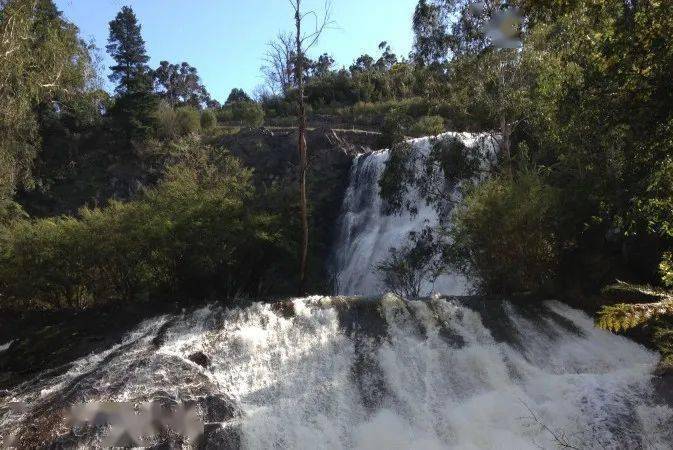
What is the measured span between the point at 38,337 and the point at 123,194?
809 inches

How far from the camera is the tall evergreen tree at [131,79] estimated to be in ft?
104

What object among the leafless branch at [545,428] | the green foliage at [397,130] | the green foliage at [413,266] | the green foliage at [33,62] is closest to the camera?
the leafless branch at [545,428]

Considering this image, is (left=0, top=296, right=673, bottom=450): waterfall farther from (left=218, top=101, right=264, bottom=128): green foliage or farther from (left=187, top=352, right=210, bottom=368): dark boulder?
(left=218, top=101, right=264, bottom=128): green foliage

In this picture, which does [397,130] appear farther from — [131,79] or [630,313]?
[131,79]

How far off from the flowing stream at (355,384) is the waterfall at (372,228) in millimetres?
5422

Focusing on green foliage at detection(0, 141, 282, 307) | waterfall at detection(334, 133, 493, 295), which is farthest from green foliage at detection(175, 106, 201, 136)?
green foliage at detection(0, 141, 282, 307)

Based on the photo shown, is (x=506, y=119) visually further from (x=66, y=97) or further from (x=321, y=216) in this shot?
(x=66, y=97)

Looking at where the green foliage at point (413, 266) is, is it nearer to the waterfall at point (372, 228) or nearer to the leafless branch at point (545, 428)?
the waterfall at point (372, 228)

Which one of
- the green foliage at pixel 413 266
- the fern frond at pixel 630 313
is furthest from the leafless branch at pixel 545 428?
the green foliage at pixel 413 266

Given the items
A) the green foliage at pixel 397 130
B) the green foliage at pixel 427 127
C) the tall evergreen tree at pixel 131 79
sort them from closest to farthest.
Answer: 1. the green foliage at pixel 397 130
2. the green foliage at pixel 427 127
3. the tall evergreen tree at pixel 131 79

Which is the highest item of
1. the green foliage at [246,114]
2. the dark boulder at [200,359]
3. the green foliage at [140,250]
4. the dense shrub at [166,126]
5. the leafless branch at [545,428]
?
the green foliage at [246,114]

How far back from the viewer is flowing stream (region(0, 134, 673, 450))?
6957 millimetres

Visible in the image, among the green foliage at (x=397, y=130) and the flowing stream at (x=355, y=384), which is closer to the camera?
the flowing stream at (x=355, y=384)

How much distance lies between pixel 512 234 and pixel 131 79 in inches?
1149
